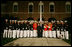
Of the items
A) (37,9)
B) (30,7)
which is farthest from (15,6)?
(37,9)

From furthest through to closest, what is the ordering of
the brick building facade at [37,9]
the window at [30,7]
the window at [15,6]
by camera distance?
1. the window at [15,6]
2. the window at [30,7]
3. the brick building facade at [37,9]

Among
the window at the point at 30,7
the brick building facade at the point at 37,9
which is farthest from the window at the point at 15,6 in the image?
the window at the point at 30,7

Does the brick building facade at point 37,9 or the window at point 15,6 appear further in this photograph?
the window at point 15,6

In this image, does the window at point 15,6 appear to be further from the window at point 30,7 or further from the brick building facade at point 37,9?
the window at point 30,7

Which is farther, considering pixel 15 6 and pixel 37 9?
pixel 15 6

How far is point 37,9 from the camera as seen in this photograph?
87.1 feet

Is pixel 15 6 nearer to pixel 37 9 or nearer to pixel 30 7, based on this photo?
pixel 30 7

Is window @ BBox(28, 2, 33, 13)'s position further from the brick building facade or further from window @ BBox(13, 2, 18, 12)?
window @ BBox(13, 2, 18, 12)

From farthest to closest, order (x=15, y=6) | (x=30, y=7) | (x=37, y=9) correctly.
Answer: (x=15, y=6) < (x=30, y=7) < (x=37, y=9)

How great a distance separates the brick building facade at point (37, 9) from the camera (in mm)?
26172

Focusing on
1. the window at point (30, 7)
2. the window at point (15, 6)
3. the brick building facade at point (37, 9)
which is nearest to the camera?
the brick building facade at point (37, 9)

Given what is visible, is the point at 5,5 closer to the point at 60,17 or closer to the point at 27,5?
the point at 27,5

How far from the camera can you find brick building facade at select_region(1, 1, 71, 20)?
85.9 feet

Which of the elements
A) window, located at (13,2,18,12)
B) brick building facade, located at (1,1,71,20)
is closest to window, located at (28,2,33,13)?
brick building facade, located at (1,1,71,20)
